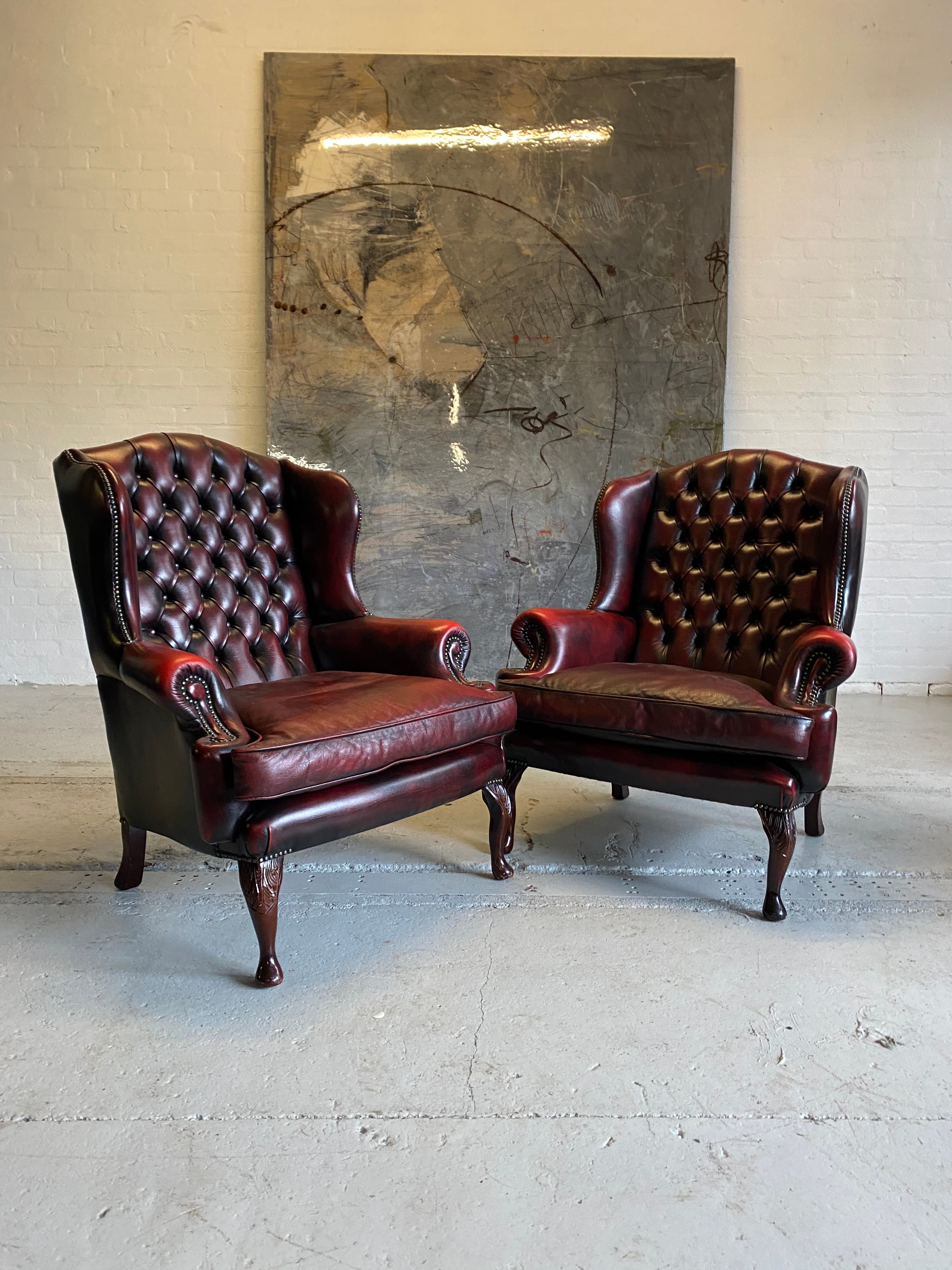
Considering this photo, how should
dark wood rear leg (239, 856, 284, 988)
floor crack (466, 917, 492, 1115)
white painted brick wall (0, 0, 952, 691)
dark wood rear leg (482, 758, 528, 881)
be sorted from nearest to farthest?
floor crack (466, 917, 492, 1115)
dark wood rear leg (239, 856, 284, 988)
dark wood rear leg (482, 758, 528, 881)
white painted brick wall (0, 0, 952, 691)

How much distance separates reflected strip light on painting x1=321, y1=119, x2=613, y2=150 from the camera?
455 centimetres

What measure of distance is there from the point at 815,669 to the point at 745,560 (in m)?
0.69

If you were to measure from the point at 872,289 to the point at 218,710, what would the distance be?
3.99m

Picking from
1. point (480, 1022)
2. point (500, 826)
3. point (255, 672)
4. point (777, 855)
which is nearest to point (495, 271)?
point (255, 672)

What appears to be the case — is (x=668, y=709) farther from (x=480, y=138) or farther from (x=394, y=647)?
(x=480, y=138)

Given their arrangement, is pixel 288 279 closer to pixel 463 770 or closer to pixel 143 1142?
pixel 463 770

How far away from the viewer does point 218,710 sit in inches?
77.9

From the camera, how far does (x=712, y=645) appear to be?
2939 mm

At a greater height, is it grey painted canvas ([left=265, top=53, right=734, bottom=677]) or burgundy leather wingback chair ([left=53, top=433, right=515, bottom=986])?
grey painted canvas ([left=265, top=53, right=734, bottom=677])

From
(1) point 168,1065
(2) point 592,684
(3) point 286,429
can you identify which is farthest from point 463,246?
(1) point 168,1065

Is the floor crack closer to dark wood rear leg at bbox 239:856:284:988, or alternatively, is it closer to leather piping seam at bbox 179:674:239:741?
dark wood rear leg at bbox 239:856:284:988

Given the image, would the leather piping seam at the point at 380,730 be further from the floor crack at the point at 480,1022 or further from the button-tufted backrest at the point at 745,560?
the button-tufted backrest at the point at 745,560

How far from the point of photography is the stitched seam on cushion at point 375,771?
6.31 ft

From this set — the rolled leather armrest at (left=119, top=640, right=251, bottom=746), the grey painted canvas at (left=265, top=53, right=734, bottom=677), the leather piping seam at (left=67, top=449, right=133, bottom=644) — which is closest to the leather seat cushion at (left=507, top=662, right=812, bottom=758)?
the rolled leather armrest at (left=119, top=640, right=251, bottom=746)
